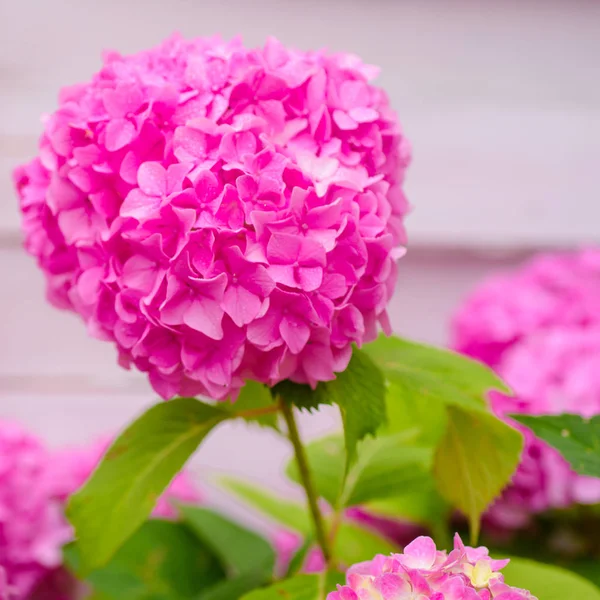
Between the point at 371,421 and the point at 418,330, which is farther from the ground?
the point at 371,421

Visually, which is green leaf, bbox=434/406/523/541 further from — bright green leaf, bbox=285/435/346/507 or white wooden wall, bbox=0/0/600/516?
white wooden wall, bbox=0/0/600/516

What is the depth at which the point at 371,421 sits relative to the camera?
15.8 inches

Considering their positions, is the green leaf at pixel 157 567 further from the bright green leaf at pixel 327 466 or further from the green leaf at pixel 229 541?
the bright green leaf at pixel 327 466

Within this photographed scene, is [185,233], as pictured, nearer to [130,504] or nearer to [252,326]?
[252,326]

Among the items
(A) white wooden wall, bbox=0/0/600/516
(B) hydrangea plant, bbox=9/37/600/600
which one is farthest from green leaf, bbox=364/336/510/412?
(A) white wooden wall, bbox=0/0/600/516

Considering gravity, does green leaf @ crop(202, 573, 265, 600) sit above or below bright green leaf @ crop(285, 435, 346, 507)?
below

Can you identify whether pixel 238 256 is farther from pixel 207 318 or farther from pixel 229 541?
pixel 229 541

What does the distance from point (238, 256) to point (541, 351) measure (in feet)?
1.42

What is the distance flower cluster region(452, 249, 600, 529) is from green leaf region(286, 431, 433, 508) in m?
0.10

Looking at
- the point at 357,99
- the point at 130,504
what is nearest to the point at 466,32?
the point at 357,99

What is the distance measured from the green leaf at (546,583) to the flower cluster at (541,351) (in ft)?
0.63

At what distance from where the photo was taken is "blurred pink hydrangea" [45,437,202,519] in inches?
28.2

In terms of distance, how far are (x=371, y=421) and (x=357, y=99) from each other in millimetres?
Result: 161

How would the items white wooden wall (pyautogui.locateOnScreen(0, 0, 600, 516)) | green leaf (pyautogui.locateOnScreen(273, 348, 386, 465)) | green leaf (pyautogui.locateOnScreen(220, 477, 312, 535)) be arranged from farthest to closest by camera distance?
white wooden wall (pyautogui.locateOnScreen(0, 0, 600, 516)), green leaf (pyautogui.locateOnScreen(220, 477, 312, 535)), green leaf (pyautogui.locateOnScreen(273, 348, 386, 465))
